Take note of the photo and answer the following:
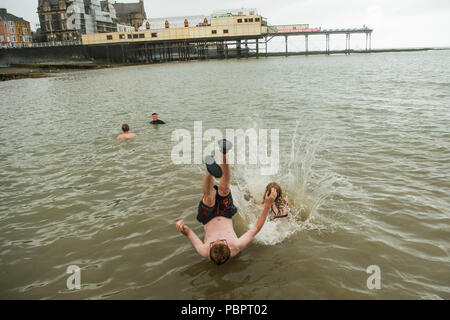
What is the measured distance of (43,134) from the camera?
12625 mm

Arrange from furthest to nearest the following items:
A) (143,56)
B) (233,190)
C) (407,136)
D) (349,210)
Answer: (143,56) < (407,136) < (233,190) < (349,210)

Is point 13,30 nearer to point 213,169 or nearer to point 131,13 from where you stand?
point 131,13

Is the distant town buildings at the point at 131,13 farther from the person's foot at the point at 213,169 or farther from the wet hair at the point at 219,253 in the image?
the wet hair at the point at 219,253

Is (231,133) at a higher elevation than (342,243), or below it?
higher

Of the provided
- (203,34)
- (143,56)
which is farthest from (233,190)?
(143,56)

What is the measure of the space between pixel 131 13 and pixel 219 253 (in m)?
130

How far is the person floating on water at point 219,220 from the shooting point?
442 cm

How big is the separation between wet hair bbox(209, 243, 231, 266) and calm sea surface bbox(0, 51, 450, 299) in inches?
9.8

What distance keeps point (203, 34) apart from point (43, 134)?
70601 mm

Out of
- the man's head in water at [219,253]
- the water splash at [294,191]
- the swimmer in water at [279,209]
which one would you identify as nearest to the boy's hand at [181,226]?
the man's head in water at [219,253]

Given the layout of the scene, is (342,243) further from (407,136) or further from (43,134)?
(43,134)

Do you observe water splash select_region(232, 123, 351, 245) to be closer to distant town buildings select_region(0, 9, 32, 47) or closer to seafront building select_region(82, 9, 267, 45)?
seafront building select_region(82, 9, 267, 45)

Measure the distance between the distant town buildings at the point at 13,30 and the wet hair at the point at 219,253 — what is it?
10866cm

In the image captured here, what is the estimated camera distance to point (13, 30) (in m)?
92.8
